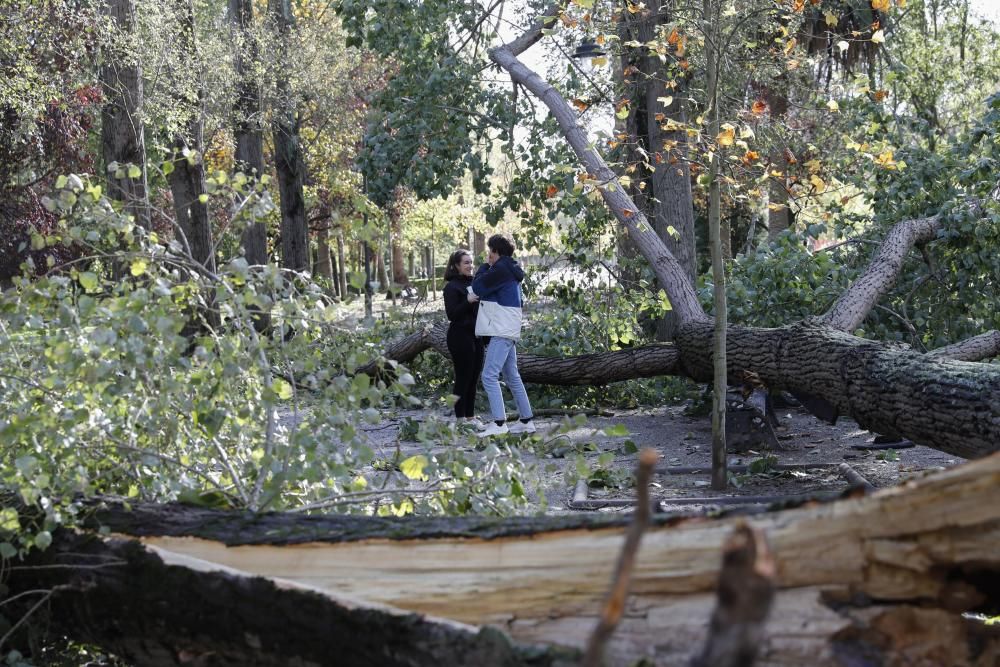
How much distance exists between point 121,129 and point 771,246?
8.28 metres

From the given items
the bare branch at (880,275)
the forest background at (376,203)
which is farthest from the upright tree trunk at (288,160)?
the bare branch at (880,275)

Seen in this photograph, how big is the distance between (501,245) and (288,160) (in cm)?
1222

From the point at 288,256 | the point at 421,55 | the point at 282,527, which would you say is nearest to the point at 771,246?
the point at 421,55

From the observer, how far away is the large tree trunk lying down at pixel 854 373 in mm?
5285

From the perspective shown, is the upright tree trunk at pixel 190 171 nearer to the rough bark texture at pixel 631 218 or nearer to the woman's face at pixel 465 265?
the woman's face at pixel 465 265

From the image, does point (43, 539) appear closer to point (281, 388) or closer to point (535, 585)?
point (281, 388)

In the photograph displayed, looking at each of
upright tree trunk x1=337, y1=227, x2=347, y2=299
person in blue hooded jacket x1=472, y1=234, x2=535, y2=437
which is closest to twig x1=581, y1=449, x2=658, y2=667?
person in blue hooded jacket x1=472, y1=234, x2=535, y2=437

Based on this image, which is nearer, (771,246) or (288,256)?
(771,246)

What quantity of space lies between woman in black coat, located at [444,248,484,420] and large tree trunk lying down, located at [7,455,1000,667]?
6252mm

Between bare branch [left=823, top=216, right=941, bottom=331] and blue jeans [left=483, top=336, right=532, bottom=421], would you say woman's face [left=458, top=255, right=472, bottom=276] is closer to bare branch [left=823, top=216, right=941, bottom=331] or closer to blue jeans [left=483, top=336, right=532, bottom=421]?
blue jeans [left=483, top=336, right=532, bottom=421]

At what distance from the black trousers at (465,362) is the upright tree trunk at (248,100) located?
990 centimetres

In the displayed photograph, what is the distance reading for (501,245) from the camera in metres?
8.81

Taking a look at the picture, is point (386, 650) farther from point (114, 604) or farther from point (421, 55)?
point (421, 55)

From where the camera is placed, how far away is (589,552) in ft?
7.95
